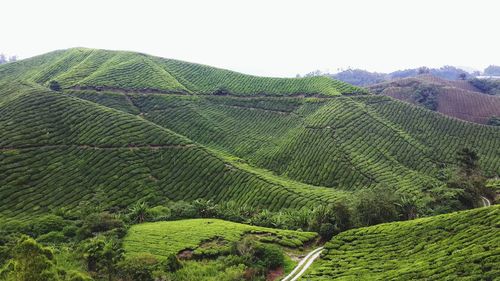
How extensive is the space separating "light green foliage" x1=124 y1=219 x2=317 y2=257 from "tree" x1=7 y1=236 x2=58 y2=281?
16.0 metres

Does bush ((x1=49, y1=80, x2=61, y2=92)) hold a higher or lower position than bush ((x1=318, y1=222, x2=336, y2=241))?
higher

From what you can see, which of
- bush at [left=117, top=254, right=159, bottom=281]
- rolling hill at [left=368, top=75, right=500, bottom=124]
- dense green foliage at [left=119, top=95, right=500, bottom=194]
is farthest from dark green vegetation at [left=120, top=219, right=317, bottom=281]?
rolling hill at [left=368, top=75, right=500, bottom=124]

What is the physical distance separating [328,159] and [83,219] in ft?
174

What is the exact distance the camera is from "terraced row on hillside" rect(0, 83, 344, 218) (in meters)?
64.7

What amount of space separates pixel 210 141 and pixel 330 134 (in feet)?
104

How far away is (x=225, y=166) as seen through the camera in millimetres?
78062

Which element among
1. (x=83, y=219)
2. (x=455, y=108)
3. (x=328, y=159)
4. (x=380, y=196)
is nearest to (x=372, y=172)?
(x=328, y=159)

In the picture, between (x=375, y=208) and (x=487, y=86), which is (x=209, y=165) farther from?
(x=487, y=86)

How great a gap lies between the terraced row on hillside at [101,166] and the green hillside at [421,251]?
2263 centimetres

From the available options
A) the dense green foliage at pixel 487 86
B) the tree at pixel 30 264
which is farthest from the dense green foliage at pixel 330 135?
the dense green foliage at pixel 487 86

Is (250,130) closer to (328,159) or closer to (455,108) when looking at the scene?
(328,159)

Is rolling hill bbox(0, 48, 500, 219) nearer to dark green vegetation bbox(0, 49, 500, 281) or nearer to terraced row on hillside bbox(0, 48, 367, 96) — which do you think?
dark green vegetation bbox(0, 49, 500, 281)

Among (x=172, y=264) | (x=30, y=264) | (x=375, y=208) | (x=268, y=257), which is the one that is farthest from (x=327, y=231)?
(x=30, y=264)

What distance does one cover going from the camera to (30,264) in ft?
85.7
